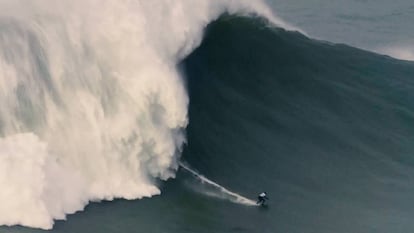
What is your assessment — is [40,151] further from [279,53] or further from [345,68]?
[345,68]

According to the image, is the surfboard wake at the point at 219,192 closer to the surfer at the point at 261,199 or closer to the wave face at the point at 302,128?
the surfer at the point at 261,199

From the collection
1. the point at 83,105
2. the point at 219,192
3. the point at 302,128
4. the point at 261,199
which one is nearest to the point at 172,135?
the point at 219,192

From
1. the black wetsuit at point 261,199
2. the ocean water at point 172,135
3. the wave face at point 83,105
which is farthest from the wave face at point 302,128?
the wave face at point 83,105

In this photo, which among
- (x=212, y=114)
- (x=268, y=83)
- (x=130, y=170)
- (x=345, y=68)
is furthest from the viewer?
(x=345, y=68)

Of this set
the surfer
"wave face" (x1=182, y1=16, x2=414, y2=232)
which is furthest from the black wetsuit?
"wave face" (x1=182, y1=16, x2=414, y2=232)

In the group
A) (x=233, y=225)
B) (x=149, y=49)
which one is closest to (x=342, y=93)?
(x=149, y=49)

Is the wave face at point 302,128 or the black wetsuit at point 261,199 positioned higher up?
the wave face at point 302,128
